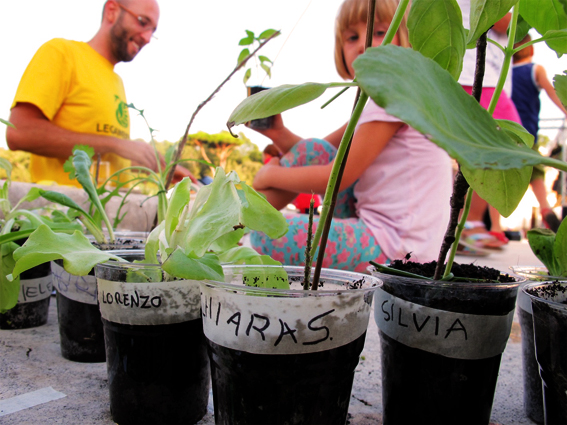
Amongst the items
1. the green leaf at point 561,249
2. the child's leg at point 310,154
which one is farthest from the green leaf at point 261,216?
the child's leg at point 310,154

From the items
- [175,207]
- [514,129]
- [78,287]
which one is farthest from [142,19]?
[514,129]

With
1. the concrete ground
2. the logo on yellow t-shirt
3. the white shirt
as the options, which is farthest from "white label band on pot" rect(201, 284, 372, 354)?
the logo on yellow t-shirt

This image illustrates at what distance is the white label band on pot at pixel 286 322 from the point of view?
31 cm

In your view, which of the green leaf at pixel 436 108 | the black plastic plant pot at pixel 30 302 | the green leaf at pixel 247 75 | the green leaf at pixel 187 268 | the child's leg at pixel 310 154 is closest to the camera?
the green leaf at pixel 436 108

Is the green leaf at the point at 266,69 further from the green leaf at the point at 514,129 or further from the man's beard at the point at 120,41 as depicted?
the man's beard at the point at 120,41

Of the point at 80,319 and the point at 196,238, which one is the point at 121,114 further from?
the point at 196,238

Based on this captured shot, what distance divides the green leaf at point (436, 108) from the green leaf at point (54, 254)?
326 mm

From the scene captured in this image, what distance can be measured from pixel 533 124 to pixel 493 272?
1.95 metres

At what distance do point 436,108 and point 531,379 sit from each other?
0.47 meters

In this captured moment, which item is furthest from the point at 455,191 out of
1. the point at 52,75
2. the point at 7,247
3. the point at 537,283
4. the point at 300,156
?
the point at 52,75

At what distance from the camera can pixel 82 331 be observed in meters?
0.61

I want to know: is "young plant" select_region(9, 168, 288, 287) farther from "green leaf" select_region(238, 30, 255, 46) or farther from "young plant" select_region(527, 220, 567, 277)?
"green leaf" select_region(238, 30, 255, 46)

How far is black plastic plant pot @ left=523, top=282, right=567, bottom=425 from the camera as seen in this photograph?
13.1 inches

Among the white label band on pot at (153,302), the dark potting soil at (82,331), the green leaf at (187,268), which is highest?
the green leaf at (187,268)
